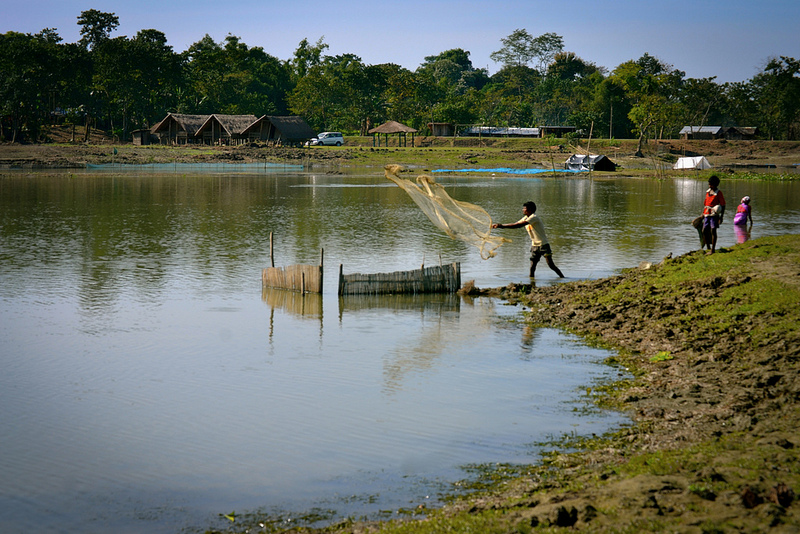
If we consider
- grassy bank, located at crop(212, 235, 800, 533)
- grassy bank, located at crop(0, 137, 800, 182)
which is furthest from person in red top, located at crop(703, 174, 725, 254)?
grassy bank, located at crop(0, 137, 800, 182)

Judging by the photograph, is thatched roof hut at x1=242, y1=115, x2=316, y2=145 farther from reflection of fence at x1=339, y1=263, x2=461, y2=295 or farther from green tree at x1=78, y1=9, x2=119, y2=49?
reflection of fence at x1=339, y1=263, x2=461, y2=295

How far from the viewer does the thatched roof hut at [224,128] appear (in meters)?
81.6

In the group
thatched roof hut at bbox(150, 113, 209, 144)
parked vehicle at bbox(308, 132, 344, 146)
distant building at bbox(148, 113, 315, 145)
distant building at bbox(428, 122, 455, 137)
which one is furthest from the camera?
distant building at bbox(428, 122, 455, 137)

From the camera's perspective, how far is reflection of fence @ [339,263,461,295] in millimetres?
16172

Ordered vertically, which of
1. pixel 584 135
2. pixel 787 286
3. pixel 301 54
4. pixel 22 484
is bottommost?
pixel 22 484

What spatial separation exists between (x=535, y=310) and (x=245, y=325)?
5.54 metres

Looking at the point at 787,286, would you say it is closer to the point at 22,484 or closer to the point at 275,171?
the point at 22,484

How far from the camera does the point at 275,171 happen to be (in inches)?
2783

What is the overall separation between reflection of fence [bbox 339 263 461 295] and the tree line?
221ft

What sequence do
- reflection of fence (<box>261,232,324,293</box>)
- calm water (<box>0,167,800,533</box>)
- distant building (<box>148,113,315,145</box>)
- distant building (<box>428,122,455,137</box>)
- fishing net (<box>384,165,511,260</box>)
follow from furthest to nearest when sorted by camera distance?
1. distant building (<box>428,122,455,137</box>)
2. distant building (<box>148,113,315,145</box>)
3. reflection of fence (<box>261,232,324,293</box>)
4. fishing net (<box>384,165,511,260</box>)
5. calm water (<box>0,167,800,533</box>)

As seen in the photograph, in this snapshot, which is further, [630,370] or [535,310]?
[535,310]

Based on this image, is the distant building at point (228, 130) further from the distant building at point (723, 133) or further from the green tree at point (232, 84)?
the distant building at point (723, 133)

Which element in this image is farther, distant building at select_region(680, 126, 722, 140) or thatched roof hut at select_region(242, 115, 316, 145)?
distant building at select_region(680, 126, 722, 140)

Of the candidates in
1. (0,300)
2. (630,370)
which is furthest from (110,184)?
(630,370)
